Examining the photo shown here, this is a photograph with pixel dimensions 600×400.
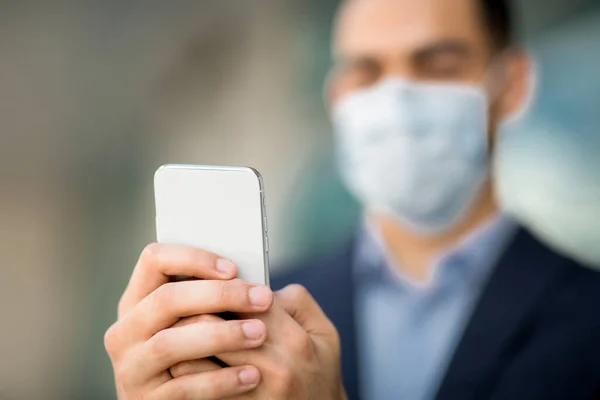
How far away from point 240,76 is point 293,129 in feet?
0.59

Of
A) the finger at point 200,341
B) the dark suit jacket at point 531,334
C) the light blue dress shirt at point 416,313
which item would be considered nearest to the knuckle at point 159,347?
the finger at point 200,341

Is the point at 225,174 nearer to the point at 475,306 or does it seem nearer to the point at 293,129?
the point at 475,306

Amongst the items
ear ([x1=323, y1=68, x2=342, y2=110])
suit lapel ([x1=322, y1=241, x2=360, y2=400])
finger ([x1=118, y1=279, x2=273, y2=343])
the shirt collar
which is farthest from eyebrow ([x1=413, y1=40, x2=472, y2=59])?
finger ([x1=118, y1=279, x2=273, y2=343])

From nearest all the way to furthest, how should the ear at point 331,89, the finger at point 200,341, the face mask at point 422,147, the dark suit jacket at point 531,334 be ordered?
the finger at point 200,341
the dark suit jacket at point 531,334
the face mask at point 422,147
the ear at point 331,89

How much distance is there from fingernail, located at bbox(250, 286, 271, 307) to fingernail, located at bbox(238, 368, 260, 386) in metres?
0.05

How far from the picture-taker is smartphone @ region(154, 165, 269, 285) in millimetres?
614

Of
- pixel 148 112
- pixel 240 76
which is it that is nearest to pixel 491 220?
pixel 240 76

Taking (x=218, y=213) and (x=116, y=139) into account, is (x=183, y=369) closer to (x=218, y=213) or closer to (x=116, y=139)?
(x=218, y=213)

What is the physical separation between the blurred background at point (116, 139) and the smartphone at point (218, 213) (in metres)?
0.95

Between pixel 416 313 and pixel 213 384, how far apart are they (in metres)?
1.00

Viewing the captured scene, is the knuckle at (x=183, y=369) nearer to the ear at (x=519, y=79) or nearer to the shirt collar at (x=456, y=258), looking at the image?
the shirt collar at (x=456, y=258)

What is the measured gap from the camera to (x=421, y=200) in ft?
4.63

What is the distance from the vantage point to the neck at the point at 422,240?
1.43 m

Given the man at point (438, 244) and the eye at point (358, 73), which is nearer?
the man at point (438, 244)
